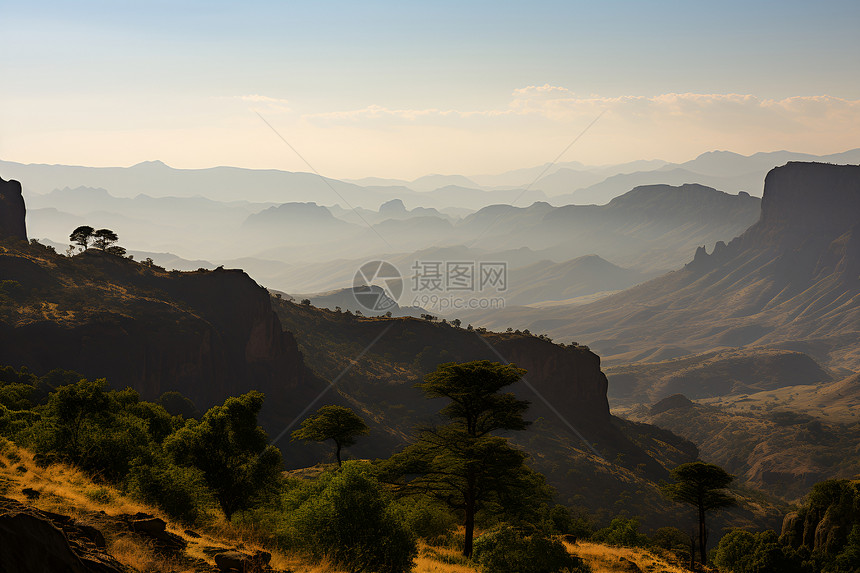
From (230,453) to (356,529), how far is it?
10903 mm

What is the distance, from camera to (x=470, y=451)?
31812mm

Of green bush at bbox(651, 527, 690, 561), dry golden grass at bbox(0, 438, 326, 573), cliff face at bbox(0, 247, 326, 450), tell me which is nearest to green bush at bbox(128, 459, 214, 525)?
dry golden grass at bbox(0, 438, 326, 573)

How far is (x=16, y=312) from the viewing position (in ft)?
262

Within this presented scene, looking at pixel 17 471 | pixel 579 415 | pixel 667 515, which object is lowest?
pixel 667 515

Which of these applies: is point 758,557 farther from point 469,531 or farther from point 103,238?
point 103,238

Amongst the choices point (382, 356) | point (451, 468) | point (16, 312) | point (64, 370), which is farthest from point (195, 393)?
point (451, 468)

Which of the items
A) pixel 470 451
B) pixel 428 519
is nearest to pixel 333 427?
pixel 428 519

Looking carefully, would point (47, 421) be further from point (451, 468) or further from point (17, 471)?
point (451, 468)

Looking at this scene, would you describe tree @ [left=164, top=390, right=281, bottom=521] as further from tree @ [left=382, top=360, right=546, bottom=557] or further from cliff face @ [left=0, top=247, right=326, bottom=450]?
cliff face @ [left=0, top=247, right=326, bottom=450]

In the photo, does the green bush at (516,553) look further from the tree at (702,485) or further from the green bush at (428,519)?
the tree at (702,485)

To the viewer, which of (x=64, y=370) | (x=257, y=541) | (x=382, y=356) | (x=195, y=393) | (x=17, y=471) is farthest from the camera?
(x=382, y=356)

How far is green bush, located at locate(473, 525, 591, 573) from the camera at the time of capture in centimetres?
2495

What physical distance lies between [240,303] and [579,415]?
79.7m

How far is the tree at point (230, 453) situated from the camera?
30750 millimetres
